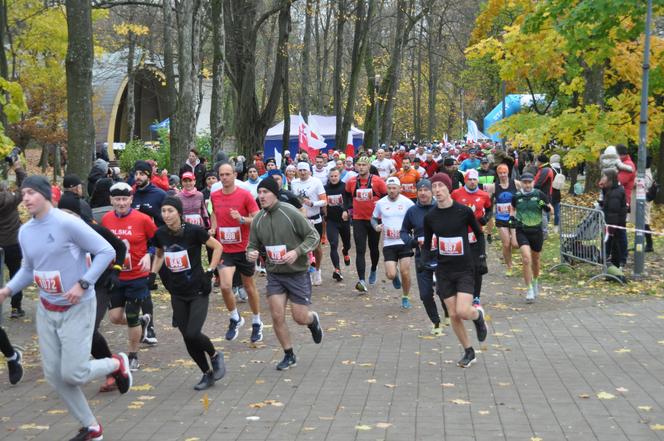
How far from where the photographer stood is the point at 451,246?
916cm

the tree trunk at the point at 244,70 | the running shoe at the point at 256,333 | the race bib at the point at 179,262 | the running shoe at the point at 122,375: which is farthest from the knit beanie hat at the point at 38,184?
the tree trunk at the point at 244,70

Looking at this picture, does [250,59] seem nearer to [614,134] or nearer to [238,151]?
[238,151]

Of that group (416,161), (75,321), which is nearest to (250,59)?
(416,161)

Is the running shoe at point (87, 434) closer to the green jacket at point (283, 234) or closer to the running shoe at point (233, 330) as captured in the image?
Answer: the green jacket at point (283, 234)

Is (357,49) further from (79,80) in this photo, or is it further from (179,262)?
(179,262)

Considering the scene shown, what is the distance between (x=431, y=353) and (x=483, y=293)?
4.49m

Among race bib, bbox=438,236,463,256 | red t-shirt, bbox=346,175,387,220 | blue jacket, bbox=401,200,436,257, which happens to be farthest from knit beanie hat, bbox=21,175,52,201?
red t-shirt, bbox=346,175,387,220

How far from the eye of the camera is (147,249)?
9.43 m

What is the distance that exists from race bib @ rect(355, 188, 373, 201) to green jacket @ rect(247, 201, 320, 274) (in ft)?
16.9

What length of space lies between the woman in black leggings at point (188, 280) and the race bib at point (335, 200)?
6790 millimetres

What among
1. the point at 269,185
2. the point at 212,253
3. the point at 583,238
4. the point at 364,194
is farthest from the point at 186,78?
the point at 212,253

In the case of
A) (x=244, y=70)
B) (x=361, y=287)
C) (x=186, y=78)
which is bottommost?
(x=361, y=287)

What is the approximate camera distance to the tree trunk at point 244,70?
27578 mm

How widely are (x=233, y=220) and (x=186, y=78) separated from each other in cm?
1045
